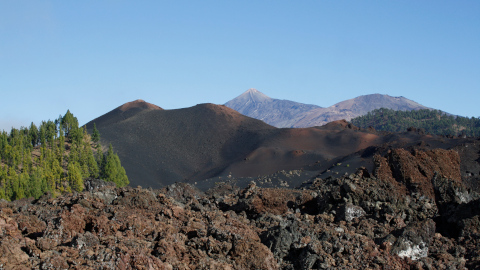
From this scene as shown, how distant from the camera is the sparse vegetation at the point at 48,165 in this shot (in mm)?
36344

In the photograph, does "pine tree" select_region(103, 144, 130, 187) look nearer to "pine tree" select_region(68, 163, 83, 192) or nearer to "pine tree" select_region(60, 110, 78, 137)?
"pine tree" select_region(68, 163, 83, 192)

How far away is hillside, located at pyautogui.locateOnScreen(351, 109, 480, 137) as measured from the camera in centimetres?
10306

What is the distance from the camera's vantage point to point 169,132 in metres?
74.4

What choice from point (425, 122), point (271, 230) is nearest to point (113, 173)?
point (271, 230)

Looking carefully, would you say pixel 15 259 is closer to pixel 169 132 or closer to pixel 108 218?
pixel 108 218

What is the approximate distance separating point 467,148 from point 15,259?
36.5 metres

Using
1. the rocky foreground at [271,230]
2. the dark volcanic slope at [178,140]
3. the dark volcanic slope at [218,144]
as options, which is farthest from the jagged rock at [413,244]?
the dark volcanic slope at [178,140]

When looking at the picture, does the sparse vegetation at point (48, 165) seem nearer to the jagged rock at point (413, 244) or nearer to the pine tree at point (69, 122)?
the pine tree at point (69, 122)

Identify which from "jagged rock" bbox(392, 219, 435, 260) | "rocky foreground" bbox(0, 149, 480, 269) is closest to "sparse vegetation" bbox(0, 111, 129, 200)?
"rocky foreground" bbox(0, 149, 480, 269)

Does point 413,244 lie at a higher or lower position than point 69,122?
lower

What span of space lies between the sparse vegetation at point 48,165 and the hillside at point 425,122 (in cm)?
7551

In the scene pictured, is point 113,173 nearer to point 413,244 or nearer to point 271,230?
point 271,230

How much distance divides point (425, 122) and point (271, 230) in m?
113

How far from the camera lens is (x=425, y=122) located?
113 meters
